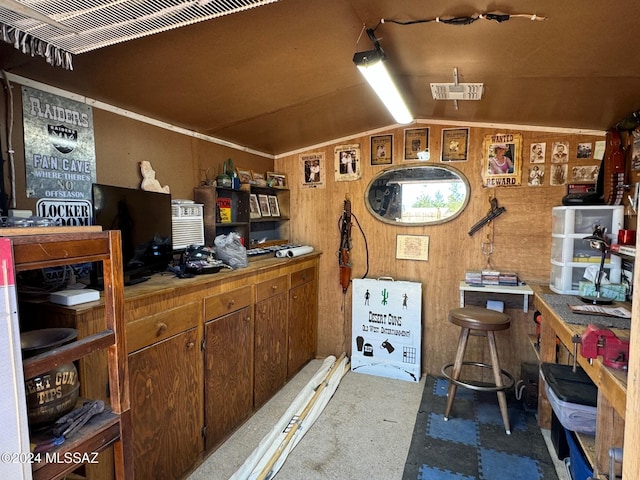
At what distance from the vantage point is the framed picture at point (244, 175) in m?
3.09

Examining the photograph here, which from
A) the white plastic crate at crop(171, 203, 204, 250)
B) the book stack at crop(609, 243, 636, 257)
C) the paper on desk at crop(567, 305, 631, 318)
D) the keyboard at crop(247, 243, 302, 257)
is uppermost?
the white plastic crate at crop(171, 203, 204, 250)

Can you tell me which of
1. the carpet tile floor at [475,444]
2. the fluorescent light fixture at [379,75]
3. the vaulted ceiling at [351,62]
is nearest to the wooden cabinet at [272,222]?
the vaulted ceiling at [351,62]

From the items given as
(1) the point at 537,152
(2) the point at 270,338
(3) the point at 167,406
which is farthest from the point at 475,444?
(1) the point at 537,152

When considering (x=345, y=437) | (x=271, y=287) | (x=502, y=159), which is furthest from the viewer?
(x=502, y=159)

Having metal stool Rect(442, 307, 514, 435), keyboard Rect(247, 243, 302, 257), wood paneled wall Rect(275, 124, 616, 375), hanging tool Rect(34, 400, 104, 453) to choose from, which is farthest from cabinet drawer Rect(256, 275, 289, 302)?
hanging tool Rect(34, 400, 104, 453)

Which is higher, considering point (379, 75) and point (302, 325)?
point (379, 75)

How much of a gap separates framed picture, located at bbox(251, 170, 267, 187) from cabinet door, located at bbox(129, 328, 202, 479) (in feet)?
5.29

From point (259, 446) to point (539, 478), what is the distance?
1605 millimetres

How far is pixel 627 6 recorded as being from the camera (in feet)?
4.10

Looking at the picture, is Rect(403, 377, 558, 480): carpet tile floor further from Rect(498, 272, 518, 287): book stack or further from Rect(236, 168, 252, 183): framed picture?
Rect(236, 168, 252, 183): framed picture

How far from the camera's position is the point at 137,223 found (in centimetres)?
193

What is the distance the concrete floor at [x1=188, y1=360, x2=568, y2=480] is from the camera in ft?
6.83

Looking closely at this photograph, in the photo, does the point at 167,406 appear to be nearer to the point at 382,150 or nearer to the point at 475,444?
the point at 475,444

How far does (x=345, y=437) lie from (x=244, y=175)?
86.2 inches
